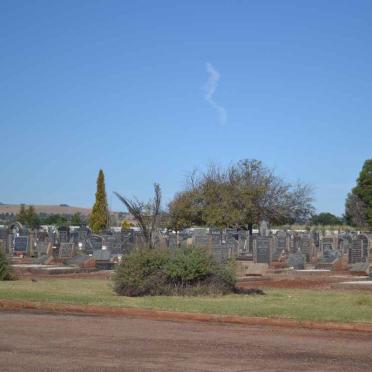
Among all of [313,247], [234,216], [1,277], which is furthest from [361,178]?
[1,277]

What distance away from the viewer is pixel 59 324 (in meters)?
14.4

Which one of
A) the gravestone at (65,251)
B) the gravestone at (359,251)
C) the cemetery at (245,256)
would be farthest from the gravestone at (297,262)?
the gravestone at (65,251)

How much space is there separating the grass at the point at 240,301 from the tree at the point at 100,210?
175 ft

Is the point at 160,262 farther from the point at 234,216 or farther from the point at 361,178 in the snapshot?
the point at 361,178

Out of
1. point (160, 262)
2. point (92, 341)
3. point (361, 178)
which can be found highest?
point (361, 178)

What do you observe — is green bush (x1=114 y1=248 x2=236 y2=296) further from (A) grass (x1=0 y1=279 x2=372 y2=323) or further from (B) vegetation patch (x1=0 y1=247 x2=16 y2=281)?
(B) vegetation patch (x1=0 y1=247 x2=16 y2=281)

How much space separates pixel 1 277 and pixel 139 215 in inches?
228

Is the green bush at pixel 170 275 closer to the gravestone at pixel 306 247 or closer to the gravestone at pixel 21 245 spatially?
the gravestone at pixel 306 247

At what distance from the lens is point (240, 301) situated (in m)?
18.3

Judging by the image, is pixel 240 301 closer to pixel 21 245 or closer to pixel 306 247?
pixel 306 247

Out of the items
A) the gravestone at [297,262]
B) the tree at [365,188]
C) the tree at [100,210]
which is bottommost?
the gravestone at [297,262]

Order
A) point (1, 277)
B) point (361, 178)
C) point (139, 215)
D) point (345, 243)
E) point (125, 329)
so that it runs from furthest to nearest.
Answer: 1. point (361, 178)
2. point (345, 243)
3. point (1, 277)
4. point (139, 215)
5. point (125, 329)

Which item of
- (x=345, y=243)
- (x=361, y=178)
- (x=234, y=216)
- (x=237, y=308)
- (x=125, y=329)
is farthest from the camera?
(x=361, y=178)

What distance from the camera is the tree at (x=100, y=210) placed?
7575cm
